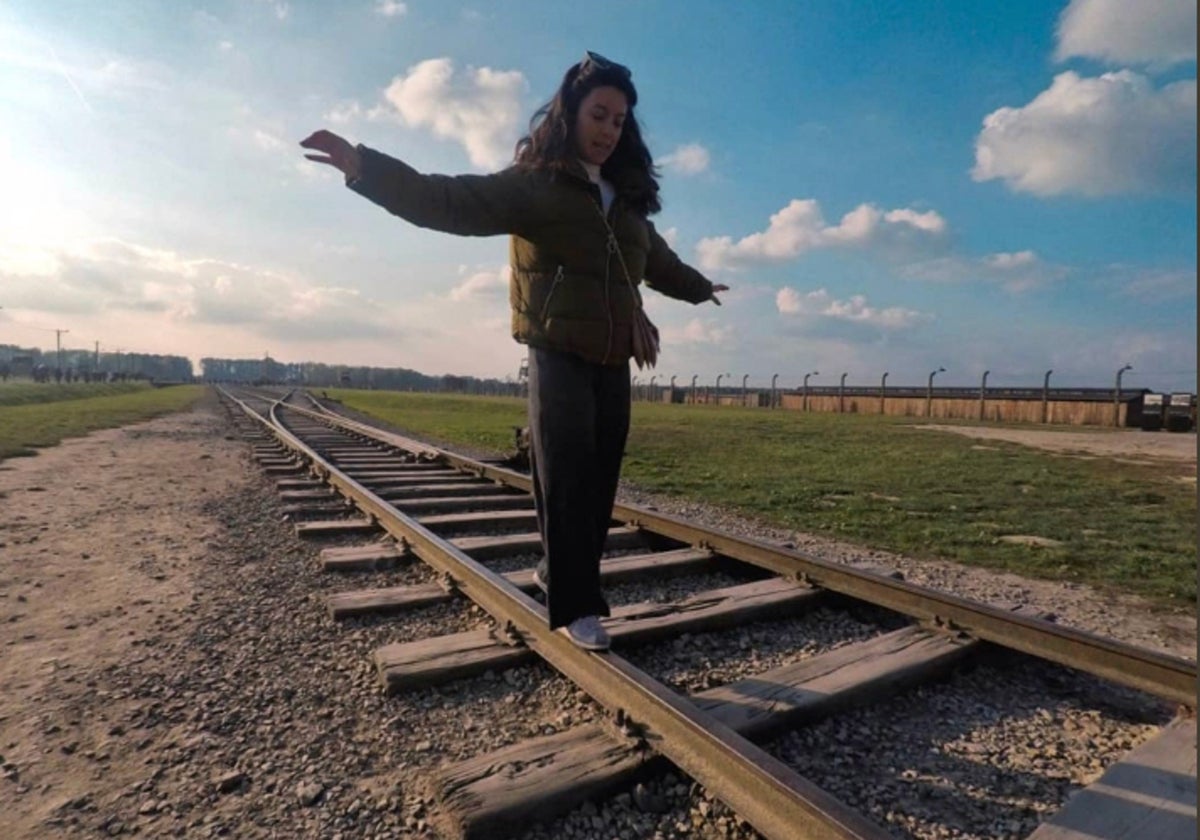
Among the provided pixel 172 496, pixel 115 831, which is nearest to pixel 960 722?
pixel 115 831

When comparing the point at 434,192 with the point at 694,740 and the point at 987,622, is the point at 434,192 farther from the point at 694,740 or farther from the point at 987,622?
the point at 987,622

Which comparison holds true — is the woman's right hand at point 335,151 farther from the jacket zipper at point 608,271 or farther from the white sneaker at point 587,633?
the white sneaker at point 587,633

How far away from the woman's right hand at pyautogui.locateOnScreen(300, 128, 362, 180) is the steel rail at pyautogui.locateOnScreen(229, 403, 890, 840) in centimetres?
165

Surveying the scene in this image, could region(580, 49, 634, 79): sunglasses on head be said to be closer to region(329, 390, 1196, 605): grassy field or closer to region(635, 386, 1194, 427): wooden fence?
region(329, 390, 1196, 605): grassy field

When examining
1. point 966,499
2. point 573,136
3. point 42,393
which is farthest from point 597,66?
point 42,393

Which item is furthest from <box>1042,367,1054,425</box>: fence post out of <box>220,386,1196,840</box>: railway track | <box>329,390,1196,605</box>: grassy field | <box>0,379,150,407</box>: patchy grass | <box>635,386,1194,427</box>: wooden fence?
<box>0,379,150,407</box>: patchy grass

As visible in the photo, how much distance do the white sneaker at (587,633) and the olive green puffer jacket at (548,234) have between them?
92 cm

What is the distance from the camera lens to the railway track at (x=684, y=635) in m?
1.55

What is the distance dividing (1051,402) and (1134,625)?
26841mm

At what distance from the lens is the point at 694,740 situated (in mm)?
1660

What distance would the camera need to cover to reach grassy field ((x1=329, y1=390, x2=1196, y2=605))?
452 cm

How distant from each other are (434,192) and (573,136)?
58cm

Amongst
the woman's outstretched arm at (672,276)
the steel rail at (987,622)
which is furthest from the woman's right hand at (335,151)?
the steel rail at (987,622)

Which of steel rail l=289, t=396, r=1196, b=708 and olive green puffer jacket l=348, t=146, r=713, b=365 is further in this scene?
steel rail l=289, t=396, r=1196, b=708
